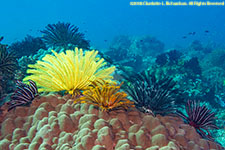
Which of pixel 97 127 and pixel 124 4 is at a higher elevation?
pixel 124 4

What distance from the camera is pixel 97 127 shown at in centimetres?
279

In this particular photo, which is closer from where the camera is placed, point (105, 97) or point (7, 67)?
point (105, 97)

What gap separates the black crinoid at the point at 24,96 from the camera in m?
3.68

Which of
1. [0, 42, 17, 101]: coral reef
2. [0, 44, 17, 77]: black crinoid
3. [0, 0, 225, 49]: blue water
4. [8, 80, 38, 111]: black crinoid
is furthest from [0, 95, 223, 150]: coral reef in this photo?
[0, 0, 225, 49]: blue water

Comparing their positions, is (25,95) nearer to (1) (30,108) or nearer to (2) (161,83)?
(1) (30,108)

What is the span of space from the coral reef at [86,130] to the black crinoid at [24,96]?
12cm

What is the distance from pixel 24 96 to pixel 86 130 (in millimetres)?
1824

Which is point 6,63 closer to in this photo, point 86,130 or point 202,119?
point 86,130

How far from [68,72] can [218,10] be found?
648 feet

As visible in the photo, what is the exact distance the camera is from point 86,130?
2705mm

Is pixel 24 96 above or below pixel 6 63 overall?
below

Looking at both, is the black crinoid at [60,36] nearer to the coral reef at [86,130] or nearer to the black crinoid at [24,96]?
the black crinoid at [24,96]

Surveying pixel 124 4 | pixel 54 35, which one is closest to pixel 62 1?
pixel 124 4

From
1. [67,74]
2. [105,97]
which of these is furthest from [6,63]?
[105,97]
